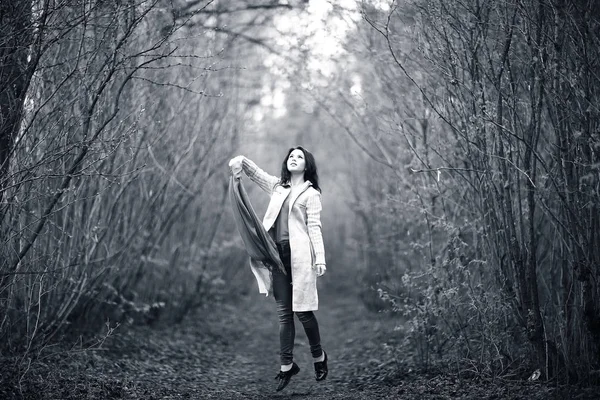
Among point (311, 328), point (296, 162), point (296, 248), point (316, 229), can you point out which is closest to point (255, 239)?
point (296, 248)

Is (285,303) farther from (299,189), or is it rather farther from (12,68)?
(12,68)

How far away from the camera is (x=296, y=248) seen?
4418 mm

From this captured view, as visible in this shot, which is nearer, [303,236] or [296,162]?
[303,236]

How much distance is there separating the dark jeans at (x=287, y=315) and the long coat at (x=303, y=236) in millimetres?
104

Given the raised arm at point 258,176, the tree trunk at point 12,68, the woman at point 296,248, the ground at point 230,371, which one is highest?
the tree trunk at point 12,68

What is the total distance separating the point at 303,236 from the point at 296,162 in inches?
23.6

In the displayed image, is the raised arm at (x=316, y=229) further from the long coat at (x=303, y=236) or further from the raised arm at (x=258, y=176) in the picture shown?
the raised arm at (x=258, y=176)

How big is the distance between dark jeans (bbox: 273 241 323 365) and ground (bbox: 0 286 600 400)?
16.5 inches

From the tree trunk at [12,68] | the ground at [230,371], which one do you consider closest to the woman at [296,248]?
the ground at [230,371]

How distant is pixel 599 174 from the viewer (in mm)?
3457

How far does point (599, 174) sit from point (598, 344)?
3.55ft

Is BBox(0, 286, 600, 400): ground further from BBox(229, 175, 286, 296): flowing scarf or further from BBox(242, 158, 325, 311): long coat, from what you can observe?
BBox(229, 175, 286, 296): flowing scarf

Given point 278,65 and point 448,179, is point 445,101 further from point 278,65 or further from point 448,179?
point 278,65

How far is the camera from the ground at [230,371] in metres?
3.93
